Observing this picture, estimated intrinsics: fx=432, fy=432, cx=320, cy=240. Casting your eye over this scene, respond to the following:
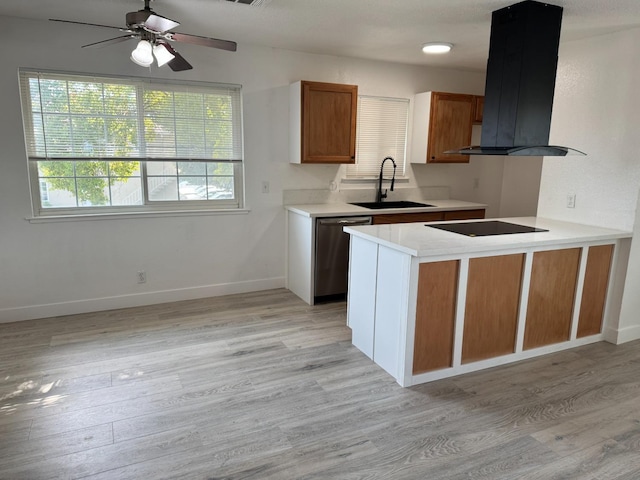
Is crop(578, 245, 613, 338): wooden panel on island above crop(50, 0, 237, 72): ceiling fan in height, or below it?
below

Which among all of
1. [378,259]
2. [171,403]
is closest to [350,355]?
[378,259]

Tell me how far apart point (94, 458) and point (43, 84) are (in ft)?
9.73

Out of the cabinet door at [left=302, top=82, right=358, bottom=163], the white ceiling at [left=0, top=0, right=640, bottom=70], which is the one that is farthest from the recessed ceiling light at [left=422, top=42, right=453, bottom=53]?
the cabinet door at [left=302, top=82, right=358, bottom=163]

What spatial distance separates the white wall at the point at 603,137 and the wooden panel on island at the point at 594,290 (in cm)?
15

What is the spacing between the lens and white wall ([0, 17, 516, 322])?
3.47m

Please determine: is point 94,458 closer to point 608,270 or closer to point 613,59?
point 608,270

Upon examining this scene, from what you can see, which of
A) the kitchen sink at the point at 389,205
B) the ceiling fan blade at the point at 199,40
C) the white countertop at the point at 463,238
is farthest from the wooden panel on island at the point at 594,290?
the ceiling fan blade at the point at 199,40

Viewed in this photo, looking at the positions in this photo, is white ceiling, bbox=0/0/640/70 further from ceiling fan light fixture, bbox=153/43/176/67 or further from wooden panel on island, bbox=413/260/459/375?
wooden panel on island, bbox=413/260/459/375

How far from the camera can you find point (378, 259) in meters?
2.88

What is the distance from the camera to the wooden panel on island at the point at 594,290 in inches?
128

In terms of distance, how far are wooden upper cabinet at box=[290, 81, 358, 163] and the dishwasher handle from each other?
0.65 m

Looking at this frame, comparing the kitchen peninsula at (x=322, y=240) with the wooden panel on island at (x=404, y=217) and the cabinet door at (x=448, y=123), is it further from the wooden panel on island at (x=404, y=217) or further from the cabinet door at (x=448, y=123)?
the cabinet door at (x=448, y=123)

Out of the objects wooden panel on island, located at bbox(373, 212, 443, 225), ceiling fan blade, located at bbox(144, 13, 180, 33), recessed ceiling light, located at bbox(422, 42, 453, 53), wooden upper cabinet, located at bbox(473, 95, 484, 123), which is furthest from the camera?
wooden upper cabinet, located at bbox(473, 95, 484, 123)

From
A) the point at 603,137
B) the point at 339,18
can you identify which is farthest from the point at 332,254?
the point at 603,137
